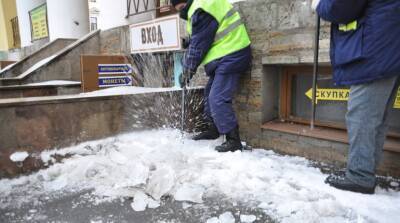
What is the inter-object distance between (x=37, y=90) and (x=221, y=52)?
3141mm

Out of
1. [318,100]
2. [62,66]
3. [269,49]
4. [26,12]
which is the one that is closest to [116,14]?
[62,66]

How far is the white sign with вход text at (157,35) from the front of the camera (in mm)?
4906

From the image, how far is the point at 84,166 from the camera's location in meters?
2.99

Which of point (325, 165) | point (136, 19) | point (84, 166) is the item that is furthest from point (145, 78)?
point (325, 165)

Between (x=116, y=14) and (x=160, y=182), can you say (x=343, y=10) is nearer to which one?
(x=160, y=182)

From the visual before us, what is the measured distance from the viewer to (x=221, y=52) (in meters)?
3.53

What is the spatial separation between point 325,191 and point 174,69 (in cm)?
358

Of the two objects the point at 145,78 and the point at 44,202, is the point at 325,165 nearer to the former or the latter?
the point at 44,202

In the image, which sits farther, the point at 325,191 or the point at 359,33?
the point at 325,191

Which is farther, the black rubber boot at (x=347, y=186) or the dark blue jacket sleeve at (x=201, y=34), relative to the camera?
the dark blue jacket sleeve at (x=201, y=34)

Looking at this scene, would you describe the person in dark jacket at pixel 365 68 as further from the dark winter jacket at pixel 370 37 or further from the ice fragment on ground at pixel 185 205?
the ice fragment on ground at pixel 185 205

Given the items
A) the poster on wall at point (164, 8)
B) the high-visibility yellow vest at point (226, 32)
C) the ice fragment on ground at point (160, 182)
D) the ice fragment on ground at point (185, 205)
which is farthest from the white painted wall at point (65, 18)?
the ice fragment on ground at point (185, 205)

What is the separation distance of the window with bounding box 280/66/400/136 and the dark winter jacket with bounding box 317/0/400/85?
1.03 meters

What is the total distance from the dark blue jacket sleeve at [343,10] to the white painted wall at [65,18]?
8054mm
